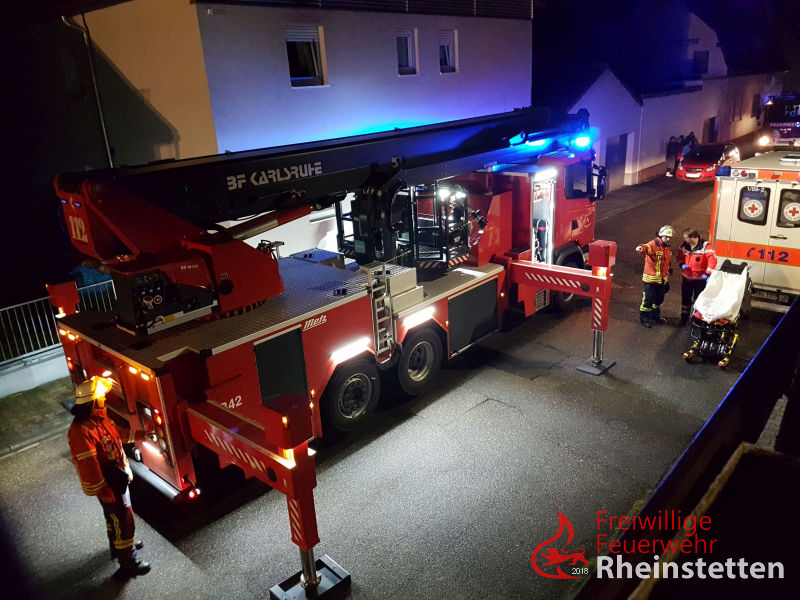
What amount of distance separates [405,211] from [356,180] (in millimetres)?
1078

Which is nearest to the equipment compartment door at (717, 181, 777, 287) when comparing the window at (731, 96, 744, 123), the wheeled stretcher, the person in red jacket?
the person in red jacket

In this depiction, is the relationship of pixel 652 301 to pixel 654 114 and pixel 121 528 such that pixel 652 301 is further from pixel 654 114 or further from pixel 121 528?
pixel 654 114

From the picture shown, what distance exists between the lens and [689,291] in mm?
10242

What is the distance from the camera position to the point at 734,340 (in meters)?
8.83

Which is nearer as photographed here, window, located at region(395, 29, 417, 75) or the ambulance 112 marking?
the ambulance 112 marking

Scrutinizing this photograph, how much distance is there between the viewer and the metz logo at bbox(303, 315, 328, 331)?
679 cm

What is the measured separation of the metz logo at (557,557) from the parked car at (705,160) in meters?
21.3

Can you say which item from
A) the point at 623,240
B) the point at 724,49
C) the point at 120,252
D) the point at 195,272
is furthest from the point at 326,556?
the point at 724,49

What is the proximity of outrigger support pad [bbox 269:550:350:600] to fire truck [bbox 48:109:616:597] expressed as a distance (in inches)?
2.1

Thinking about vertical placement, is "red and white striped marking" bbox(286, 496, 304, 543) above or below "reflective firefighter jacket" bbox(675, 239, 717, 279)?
below

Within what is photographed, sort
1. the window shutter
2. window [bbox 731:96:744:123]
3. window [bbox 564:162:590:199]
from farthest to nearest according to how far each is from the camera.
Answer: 1. window [bbox 731:96:744:123]
2. the window shutter
3. window [bbox 564:162:590:199]

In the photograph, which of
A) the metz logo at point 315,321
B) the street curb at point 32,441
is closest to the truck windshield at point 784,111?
the metz logo at point 315,321

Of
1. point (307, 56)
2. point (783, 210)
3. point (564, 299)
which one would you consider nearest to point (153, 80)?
point (307, 56)

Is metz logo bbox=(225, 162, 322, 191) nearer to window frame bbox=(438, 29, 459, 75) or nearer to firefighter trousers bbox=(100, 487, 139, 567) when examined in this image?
firefighter trousers bbox=(100, 487, 139, 567)
